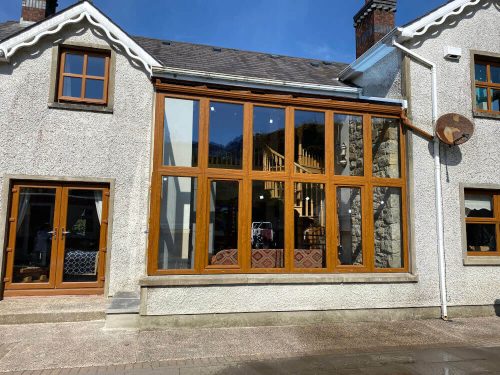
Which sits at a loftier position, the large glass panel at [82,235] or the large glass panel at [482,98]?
the large glass panel at [482,98]

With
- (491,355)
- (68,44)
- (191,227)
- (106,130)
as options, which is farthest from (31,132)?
(491,355)

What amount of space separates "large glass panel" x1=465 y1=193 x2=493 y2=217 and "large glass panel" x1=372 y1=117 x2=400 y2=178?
5.53 ft

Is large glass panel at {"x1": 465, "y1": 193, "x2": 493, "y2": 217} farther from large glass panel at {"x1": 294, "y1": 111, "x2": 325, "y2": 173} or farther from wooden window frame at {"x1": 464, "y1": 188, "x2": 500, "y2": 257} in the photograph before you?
large glass panel at {"x1": 294, "y1": 111, "x2": 325, "y2": 173}

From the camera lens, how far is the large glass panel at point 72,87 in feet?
→ 24.5

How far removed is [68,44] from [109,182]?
291cm

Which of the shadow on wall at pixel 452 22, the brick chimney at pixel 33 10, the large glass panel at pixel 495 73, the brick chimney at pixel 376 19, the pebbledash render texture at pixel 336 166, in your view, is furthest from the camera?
the brick chimney at pixel 376 19

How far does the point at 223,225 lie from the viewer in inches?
259

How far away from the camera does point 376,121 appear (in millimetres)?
7520

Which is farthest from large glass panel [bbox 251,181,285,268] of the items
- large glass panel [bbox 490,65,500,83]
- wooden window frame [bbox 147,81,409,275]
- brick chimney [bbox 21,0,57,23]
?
brick chimney [bbox 21,0,57,23]

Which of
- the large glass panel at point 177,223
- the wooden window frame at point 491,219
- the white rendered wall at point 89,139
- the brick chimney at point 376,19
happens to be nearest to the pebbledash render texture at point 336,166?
the white rendered wall at point 89,139

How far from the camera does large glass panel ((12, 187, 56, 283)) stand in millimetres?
7086

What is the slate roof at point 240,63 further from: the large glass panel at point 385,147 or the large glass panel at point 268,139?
the large glass panel at point 385,147

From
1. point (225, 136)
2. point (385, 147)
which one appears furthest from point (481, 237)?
point (225, 136)

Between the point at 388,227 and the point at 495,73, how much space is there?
14.6 feet
